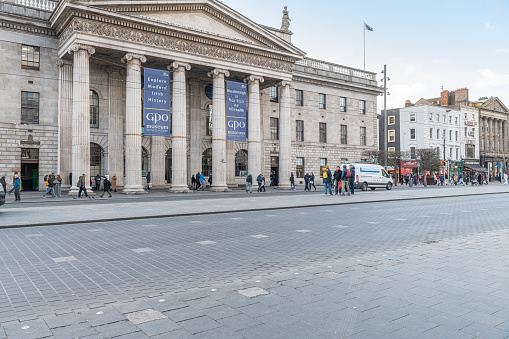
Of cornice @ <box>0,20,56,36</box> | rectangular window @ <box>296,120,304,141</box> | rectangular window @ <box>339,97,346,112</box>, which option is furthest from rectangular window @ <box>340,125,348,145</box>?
cornice @ <box>0,20,56,36</box>

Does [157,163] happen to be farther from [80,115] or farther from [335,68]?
[335,68]

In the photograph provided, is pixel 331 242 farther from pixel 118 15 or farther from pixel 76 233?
pixel 118 15

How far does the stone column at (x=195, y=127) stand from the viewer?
36781 mm

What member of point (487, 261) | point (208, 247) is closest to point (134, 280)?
Result: point (208, 247)

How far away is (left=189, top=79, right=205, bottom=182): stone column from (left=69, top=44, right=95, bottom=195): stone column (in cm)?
1144

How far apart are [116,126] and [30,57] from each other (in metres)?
7.95

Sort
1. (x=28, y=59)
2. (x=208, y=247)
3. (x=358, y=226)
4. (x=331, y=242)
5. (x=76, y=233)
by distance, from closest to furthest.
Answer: (x=208, y=247), (x=331, y=242), (x=76, y=233), (x=358, y=226), (x=28, y=59)

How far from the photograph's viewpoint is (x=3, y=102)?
28.1 m

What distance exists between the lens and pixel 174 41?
3052 cm

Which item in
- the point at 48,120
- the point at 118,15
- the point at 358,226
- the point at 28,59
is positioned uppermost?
the point at 118,15

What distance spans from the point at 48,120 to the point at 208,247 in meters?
26.8

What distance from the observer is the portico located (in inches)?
1053

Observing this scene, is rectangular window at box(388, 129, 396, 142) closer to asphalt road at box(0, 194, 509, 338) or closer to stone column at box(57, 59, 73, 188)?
stone column at box(57, 59, 73, 188)

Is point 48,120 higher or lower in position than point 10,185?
higher
